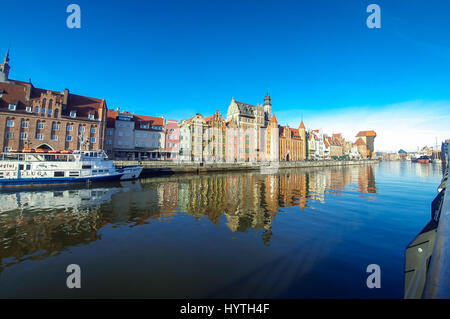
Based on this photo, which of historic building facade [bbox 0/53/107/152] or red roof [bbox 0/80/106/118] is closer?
historic building facade [bbox 0/53/107/152]

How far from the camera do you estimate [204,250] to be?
9.48 metres

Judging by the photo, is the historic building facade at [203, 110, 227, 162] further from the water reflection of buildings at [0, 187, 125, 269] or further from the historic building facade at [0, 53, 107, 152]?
the water reflection of buildings at [0, 187, 125, 269]

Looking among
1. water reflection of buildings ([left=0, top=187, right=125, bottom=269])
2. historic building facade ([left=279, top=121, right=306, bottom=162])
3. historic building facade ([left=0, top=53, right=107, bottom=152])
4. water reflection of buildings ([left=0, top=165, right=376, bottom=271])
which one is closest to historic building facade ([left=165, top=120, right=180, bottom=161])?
historic building facade ([left=0, top=53, right=107, bottom=152])

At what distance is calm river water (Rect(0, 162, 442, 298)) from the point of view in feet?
21.9

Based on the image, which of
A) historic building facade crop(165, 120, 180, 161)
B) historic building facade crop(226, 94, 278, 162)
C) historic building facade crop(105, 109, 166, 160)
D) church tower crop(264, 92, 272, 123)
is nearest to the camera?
historic building facade crop(105, 109, 166, 160)

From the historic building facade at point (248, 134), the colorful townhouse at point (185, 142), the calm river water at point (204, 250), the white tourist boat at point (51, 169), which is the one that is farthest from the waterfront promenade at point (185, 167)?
the calm river water at point (204, 250)

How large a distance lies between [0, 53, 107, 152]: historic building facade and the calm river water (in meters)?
36.5

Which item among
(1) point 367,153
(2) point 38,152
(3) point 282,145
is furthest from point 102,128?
(1) point 367,153

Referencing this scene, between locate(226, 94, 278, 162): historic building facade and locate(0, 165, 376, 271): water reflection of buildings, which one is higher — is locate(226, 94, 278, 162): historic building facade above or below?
above

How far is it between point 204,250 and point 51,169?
35401 millimetres

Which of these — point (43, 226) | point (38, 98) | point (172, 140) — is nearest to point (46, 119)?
point (38, 98)

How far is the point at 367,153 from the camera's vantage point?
16862cm

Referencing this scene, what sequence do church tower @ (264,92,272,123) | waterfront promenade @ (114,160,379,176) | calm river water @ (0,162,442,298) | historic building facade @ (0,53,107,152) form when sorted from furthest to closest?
church tower @ (264,92,272,123) < waterfront promenade @ (114,160,379,176) < historic building facade @ (0,53,107,152) < calm river water @ (0,162,442,298)
